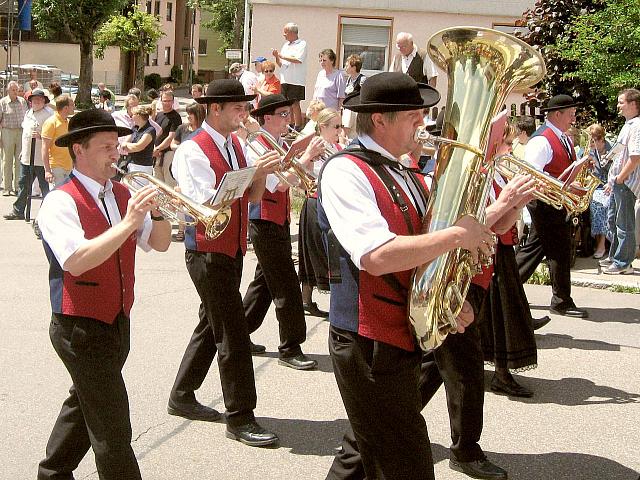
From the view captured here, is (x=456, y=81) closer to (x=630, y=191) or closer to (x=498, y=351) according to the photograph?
(x=498, y=351)

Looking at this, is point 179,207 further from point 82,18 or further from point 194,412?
point 82,18

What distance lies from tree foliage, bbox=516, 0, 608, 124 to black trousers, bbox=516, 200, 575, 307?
18.7 feet

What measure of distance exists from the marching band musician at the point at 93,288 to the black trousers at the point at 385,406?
3.44ft

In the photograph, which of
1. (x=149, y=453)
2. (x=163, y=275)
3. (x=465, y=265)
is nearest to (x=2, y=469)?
(x=149, y=453)

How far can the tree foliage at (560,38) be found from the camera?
13.3 meters

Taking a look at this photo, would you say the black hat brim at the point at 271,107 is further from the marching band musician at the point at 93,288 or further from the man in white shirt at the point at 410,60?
the man in white shirt at the point at 410,60

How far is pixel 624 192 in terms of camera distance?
10.8 m

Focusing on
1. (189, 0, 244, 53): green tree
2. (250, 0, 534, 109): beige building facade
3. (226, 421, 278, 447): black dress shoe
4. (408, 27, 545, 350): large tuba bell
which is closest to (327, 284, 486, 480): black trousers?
(226, 421, 278, 447): black dress shoe

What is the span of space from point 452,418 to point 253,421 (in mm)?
1184

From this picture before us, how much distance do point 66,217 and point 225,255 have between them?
5.00ft

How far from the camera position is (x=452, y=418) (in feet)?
16.5

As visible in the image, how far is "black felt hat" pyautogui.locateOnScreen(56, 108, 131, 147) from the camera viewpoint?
4205 millimetres

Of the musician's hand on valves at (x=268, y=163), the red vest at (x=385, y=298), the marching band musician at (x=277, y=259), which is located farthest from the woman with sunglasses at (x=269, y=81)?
the red vest at (x=385, y=298)

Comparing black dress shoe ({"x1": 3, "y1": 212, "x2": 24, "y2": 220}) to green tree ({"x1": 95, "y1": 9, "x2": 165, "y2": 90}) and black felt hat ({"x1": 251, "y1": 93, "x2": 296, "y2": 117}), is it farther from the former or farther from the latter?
green tree ({"x1": 95, "y1": 9, "x2": 165, "y2": 90})
